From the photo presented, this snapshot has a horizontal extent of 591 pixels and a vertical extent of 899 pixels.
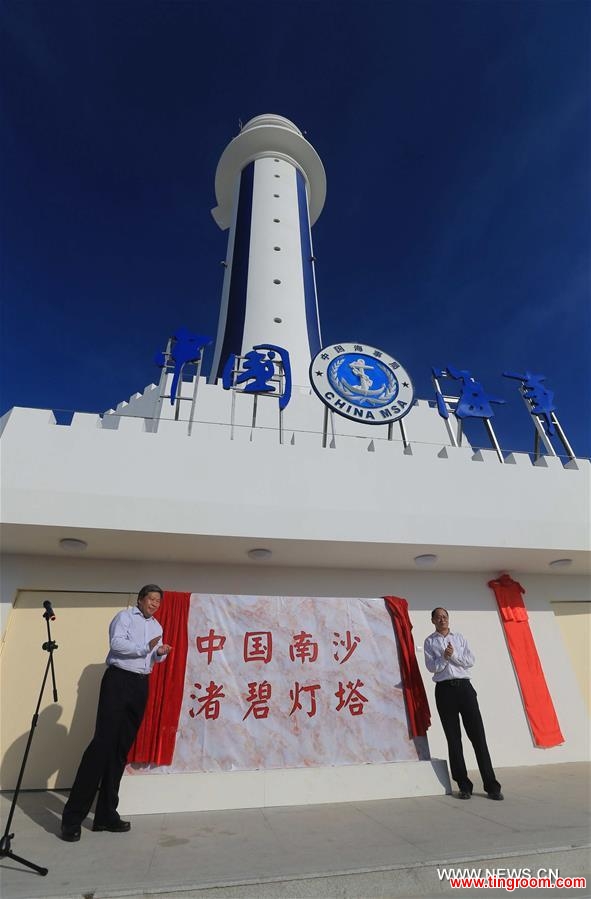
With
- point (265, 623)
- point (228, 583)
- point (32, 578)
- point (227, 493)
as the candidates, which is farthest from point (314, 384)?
point (32, 578)

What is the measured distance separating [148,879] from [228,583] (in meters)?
3.35

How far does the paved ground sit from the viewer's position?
2057 millimetres

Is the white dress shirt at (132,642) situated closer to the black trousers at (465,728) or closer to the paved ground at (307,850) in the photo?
the paved ground at (307,850)

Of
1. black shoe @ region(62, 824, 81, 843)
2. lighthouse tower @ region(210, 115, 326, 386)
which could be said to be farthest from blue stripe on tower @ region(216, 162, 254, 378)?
black shoe @ region(62, 824, 81, 843)

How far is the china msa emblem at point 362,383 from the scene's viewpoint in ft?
20.7

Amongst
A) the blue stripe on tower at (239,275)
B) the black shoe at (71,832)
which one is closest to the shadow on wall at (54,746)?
the black shoe at (71,832)

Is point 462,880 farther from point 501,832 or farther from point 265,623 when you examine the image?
point 265,623

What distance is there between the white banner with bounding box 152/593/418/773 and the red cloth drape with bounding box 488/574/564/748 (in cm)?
231

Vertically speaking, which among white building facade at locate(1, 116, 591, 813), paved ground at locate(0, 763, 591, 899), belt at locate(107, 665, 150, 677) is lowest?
paved ground at locate(0, 763, 591, 899)

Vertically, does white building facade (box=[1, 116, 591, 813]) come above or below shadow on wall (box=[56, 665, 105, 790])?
above

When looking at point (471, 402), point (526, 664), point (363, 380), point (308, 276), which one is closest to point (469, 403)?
point (471, 402)

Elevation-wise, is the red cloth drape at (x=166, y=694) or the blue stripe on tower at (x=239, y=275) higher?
the blue stripe on tower at (x=239, y=275)

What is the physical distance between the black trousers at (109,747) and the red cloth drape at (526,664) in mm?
4610

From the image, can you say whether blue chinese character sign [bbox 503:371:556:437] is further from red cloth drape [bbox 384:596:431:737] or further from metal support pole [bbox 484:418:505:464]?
red cloth drape [bbox 384:596:431:737]
